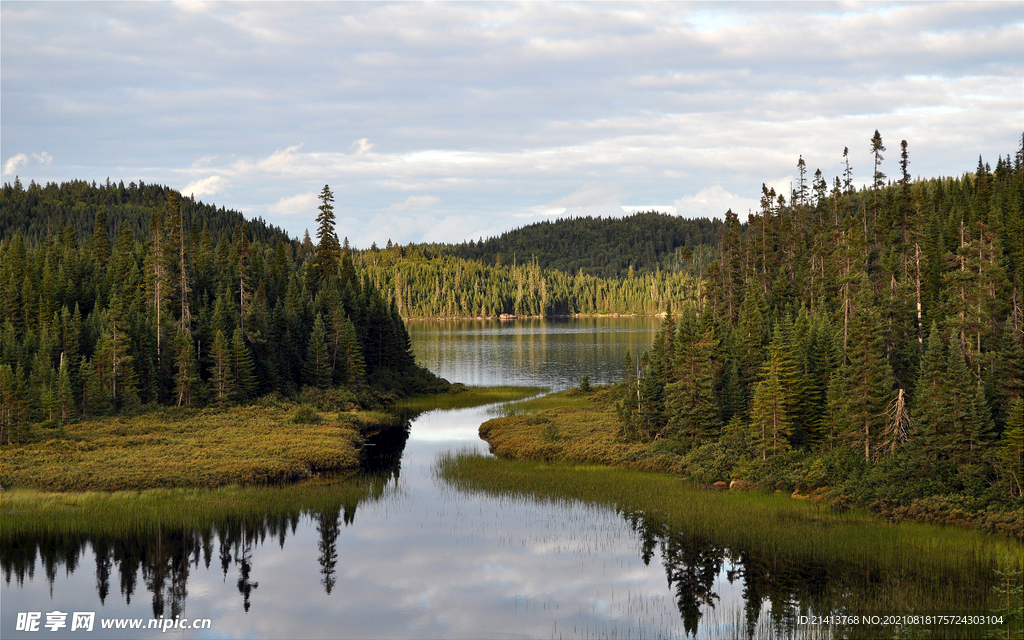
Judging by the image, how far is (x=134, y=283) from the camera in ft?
304

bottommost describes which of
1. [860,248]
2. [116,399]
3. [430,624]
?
[430,624]

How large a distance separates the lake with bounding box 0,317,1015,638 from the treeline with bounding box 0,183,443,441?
1075 inches

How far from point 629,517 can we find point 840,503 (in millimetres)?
11005

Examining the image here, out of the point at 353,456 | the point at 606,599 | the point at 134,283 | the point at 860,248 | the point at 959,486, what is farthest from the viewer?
the point at 134,283

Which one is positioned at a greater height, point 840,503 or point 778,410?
point 778,410

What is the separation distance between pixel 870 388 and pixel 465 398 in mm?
57282

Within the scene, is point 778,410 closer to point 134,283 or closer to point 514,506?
point 514,506

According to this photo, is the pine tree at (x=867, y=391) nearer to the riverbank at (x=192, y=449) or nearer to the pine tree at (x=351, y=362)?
the riverbank at (x=192, y=449)

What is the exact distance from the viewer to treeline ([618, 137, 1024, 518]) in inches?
1650

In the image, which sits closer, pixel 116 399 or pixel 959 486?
pixel 959 486

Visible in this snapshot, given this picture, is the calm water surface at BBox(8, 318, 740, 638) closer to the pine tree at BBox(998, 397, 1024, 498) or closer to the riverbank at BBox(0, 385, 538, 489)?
the riverbank at BBox(0, 385, 538, 489)

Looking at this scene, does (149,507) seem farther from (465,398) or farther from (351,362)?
(465,398)

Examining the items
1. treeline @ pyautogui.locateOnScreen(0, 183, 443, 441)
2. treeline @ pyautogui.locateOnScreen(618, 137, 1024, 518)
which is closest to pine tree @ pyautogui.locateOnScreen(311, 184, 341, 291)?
treeline @ pyautogui.locateOnScreen(0, 183, 443, 441)

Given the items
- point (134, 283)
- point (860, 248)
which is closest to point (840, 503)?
point (860, 248)
